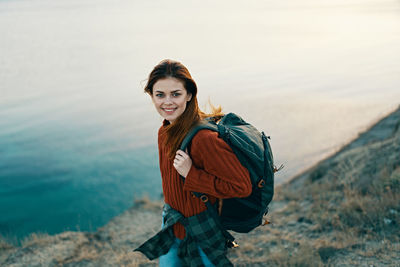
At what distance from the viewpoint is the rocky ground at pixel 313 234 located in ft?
12.8

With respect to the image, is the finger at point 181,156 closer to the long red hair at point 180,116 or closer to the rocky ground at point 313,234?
the long red hair at point 180,116

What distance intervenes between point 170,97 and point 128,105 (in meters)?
13.9

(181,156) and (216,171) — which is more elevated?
(181,156)

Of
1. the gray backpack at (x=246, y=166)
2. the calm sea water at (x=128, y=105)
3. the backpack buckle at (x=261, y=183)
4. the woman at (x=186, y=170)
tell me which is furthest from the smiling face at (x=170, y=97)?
the calm sea water at (x=128, y=105)

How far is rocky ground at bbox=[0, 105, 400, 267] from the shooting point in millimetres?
3889

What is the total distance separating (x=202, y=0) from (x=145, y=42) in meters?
62.3

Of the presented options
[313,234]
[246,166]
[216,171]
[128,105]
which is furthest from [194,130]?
[128,105]

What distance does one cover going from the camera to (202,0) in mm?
89000

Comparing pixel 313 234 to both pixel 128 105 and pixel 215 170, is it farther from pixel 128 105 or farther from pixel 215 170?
pixel 128 105

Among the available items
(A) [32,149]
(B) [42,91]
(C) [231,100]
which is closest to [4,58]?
(B) [42,91]

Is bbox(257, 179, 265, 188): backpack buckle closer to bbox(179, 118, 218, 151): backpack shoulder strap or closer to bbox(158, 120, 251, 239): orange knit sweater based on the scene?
bbox(158, 120, 251, 239): orange knit sweater

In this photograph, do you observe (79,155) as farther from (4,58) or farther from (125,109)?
(4,58)

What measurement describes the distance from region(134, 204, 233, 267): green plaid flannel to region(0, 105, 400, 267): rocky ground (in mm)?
1776

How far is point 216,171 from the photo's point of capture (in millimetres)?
1965
